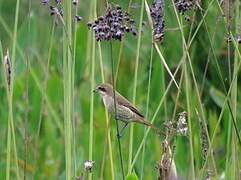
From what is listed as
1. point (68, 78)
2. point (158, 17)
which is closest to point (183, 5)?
point (158, 17)

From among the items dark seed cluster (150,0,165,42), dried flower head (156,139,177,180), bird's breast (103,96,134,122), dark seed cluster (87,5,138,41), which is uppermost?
dark seed cluster (150,0,165,42)

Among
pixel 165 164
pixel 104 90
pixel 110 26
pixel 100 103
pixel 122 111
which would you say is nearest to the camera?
pixel 110 26

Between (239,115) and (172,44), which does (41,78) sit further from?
(239,115)

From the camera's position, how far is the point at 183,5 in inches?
86.6

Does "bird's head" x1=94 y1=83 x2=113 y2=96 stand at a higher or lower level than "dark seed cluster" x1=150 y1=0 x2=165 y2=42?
lower

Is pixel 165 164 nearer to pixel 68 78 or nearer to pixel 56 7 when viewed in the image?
pixel 68 78

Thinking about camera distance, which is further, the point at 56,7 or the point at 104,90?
the point at 104,90

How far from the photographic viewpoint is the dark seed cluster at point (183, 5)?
220 centimetres

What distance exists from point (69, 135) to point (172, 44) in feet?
7.97

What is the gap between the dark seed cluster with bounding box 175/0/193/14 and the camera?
2195 millimetres

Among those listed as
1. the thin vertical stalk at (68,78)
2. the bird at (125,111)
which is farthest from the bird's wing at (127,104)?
the thin vertical stalk at (68,78)

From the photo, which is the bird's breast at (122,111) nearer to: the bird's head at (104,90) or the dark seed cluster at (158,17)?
the bird's head at (104,90)

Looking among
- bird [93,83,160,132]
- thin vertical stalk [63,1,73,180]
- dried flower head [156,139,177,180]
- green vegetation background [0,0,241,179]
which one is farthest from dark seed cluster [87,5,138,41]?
green vegetation background [0,0,241,179]

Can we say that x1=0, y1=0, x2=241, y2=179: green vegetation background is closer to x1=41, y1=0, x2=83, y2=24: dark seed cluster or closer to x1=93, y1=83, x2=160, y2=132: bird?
x1=93, y1=83, x2=160, y2=132: bird
